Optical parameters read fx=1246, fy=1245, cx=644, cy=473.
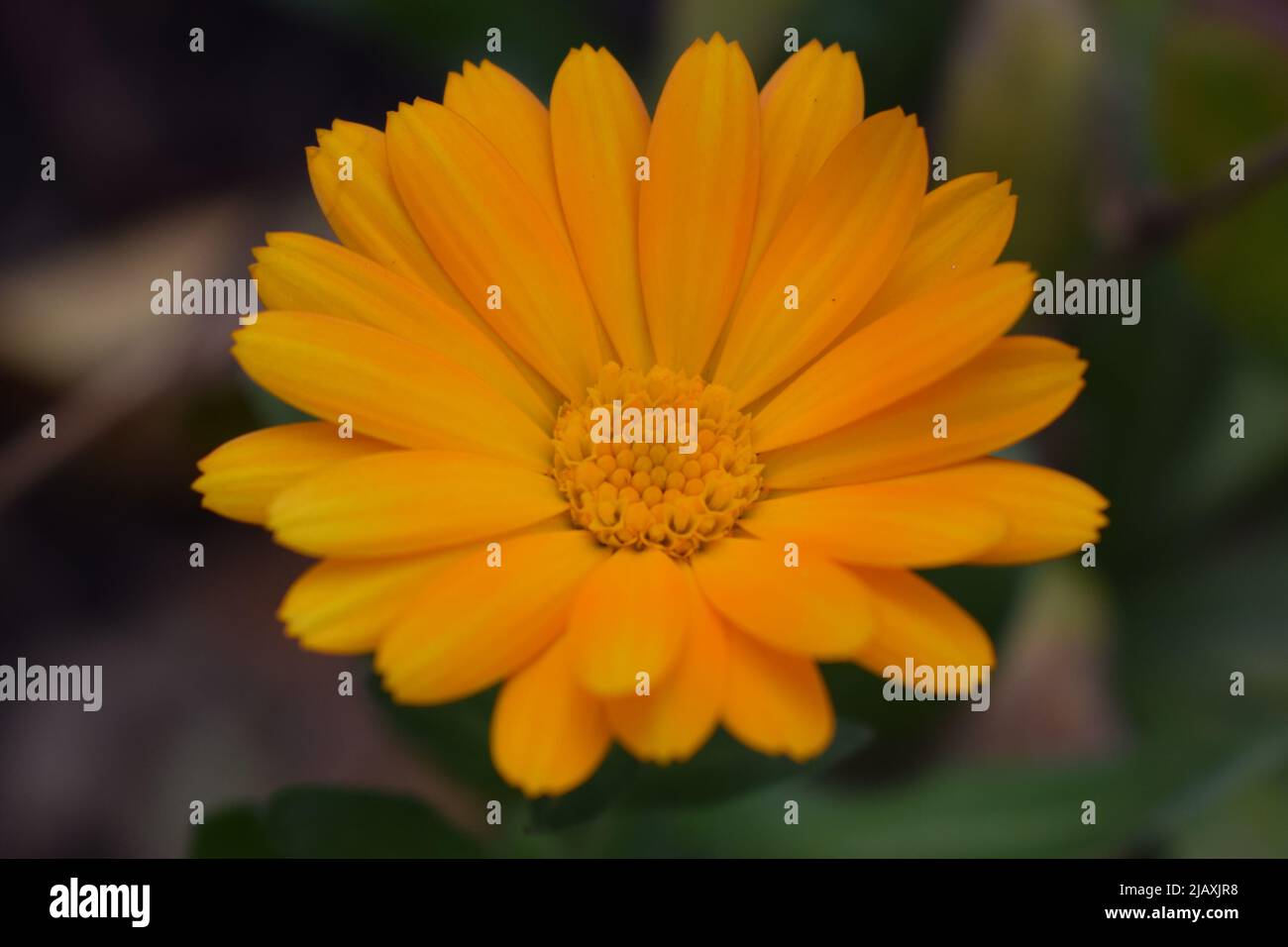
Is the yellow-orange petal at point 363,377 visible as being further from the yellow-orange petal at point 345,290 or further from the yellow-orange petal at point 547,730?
the yellow-orange petal at point 547,730

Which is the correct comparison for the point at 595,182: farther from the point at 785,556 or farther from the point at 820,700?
the point at 820,700

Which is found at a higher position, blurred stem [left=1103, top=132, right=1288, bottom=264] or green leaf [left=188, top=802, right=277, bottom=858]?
blurred stem [left=1103, top=132, right=1288, bottom=264]

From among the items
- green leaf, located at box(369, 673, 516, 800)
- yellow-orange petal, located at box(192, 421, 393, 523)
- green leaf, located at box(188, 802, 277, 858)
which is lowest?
green leaf, located at box(188, 802, 277, 858)

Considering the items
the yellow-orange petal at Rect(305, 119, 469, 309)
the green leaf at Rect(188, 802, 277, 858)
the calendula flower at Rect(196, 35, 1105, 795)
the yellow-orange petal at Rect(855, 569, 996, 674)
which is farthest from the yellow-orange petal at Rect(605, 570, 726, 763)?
the green leaf at Rect(188, 802, 277, 858)

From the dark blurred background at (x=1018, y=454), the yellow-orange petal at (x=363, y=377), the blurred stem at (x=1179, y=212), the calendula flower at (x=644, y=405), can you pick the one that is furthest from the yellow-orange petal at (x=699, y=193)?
the blurred stem at (x=1179, y=212)

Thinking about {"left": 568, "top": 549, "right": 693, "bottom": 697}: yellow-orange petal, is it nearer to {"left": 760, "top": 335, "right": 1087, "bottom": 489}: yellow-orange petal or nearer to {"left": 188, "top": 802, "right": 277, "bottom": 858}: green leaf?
{"left": 760, "top": 335, "right": 1087, "bottom": 489}: yellow-orange petal

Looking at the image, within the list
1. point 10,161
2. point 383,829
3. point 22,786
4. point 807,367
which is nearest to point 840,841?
point 383,829
